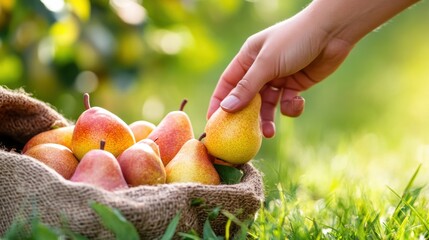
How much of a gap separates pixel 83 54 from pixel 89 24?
0.19 m

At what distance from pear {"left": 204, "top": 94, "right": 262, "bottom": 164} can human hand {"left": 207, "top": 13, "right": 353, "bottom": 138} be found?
0.03 m

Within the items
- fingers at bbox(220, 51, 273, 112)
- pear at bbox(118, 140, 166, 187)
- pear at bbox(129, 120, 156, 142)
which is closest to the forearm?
fingers at bbox(220, 51, 273, 112)

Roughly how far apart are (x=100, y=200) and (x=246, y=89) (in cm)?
73

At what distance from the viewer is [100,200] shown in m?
1.73

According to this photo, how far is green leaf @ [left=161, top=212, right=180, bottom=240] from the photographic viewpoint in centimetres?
180

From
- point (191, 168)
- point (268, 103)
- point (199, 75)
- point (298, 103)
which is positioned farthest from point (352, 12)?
point (199, 75)

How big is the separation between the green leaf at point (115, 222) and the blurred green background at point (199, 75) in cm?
95

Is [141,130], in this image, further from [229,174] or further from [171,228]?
[171,228]

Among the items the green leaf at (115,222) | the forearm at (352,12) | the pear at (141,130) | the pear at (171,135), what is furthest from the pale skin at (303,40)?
the green leaf at (115,222)

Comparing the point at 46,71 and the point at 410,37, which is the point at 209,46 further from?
the point at 410,37

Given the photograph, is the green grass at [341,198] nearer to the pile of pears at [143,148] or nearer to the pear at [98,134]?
the pile of pears at [143,148]

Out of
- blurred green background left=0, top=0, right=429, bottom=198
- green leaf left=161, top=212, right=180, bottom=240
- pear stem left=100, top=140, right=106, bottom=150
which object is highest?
pear stem left=100, top=140, right=106, bottom=150

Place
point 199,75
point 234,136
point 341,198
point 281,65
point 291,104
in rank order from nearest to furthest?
point 234,136 → point 281,65 → point 341,198 → point 291,104 → point 199,75

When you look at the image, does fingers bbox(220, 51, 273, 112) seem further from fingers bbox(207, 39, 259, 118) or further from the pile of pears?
fingers bbox(207, 39, 259, 118)
